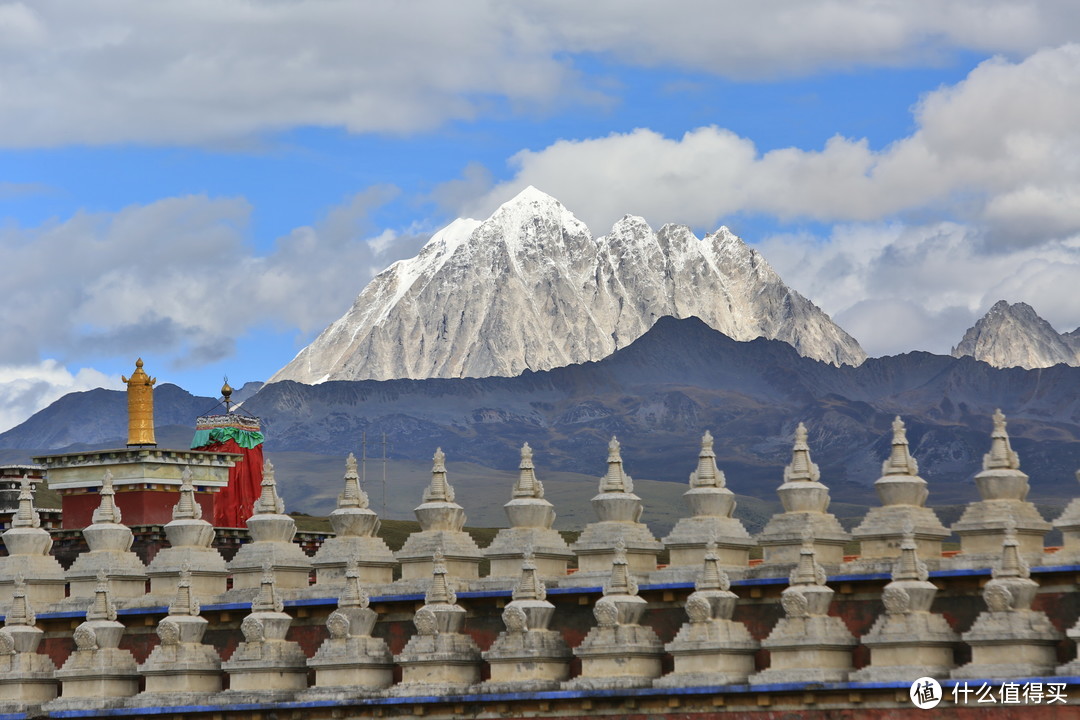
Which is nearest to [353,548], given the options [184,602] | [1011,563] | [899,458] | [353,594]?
[353,594]

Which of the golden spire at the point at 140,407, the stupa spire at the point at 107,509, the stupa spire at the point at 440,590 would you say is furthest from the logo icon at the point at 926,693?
the golden spire at the point at 140,407

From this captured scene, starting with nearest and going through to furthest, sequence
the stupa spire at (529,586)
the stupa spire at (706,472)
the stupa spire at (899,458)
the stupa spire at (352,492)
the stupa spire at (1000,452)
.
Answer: the stupa spire at (1000,452)
the stupa spire at (899,458)
the stupa spire at (529,586)
the stupa spire at (706,472)
the stupa spire at (352,492)

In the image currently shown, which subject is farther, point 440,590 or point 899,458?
point 440,590

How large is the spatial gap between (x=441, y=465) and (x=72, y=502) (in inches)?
757

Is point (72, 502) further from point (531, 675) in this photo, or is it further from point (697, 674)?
point (697, 674)

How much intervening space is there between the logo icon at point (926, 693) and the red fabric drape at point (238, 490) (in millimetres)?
33116

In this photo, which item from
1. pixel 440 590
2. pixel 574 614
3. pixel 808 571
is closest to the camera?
pixel 808 571

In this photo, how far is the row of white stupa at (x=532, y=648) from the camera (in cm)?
4138

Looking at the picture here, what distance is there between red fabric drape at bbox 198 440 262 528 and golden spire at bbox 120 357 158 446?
4149mm

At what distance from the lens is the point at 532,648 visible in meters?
47.1

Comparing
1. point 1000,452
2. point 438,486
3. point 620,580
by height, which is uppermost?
point 438,486

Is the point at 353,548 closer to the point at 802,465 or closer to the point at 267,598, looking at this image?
the point at 267,598

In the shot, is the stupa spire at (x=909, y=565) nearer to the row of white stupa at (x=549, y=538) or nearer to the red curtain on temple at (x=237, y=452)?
the row of white stupa at (x=549, y=538)

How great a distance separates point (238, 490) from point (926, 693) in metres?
37.2
